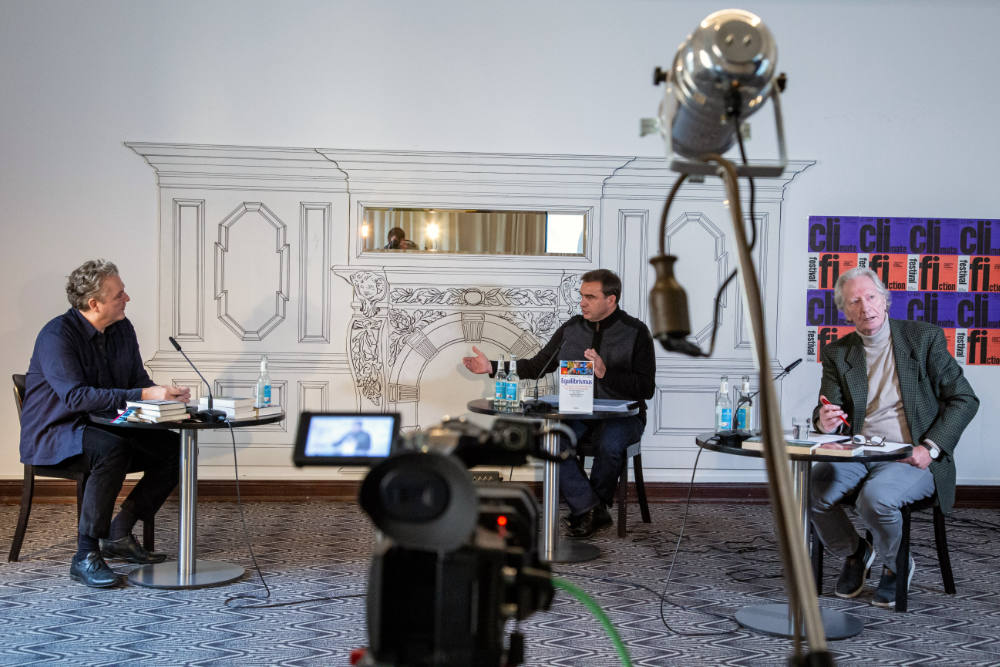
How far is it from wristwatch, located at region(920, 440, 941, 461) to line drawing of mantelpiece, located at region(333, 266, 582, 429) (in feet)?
7.57

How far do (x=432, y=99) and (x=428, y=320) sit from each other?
1.30 m

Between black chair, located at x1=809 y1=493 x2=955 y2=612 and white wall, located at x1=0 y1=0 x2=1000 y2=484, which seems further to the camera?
white wall, located at x1=0 y1=0 x2=1000 y2=484

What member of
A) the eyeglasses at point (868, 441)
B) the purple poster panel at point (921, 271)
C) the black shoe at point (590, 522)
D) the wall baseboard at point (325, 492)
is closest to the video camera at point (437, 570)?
the eyeglasses at point (868, 441)

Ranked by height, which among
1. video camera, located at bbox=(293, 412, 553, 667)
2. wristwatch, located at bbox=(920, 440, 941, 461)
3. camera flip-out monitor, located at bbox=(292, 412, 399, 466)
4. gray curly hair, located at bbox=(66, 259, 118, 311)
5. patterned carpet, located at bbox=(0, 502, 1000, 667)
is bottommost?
patterned carpet, located at bbox=(0, 502, 1000, 667)

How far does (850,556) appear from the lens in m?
3.75

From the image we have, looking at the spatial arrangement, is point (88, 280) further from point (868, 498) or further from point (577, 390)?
point (868, 498)

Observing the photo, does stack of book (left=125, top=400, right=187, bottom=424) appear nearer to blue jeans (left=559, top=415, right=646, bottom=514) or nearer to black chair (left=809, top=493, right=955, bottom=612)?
blue jeans (left=559, top=415, right=646, bottom=514)

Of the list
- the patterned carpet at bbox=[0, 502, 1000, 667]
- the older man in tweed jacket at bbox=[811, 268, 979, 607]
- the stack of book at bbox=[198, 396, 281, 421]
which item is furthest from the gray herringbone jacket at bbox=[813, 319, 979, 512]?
the stack of book at bbox=[198, 396, 281, 421]

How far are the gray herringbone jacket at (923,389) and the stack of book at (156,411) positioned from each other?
2.63 metres

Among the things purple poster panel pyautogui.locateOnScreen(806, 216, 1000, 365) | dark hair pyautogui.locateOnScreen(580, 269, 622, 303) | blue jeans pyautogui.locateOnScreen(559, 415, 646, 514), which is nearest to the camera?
blue jeans pyautogui.locateOnScreen(559, 415, 646, 514)

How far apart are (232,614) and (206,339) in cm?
237

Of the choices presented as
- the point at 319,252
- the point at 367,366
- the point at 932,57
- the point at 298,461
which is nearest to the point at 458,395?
the point at 367,366

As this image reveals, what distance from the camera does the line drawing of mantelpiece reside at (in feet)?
17.8

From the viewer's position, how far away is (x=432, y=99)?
542cm
